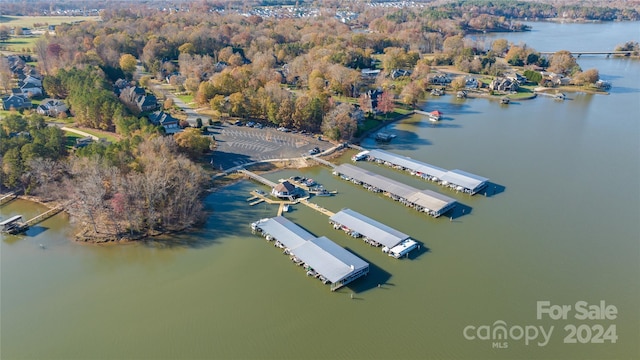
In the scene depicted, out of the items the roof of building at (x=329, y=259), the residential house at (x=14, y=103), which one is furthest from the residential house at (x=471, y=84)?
the residential house at (x=14, y=103)

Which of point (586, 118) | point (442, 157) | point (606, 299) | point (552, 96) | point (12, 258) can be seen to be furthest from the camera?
point (552, 96)

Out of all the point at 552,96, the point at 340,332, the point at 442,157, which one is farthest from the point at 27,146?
the point at 552,96

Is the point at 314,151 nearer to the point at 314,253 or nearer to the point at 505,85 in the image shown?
the point at 314,253

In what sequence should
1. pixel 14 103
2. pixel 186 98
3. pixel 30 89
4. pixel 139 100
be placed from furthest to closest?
1. pixel 186 98
2. pixel 30 89
3. pixel 139 100
4. pixel 14 103

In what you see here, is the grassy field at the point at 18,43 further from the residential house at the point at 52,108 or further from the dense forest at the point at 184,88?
the residential house at the point at 52,108

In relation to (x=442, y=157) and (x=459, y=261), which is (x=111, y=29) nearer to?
(x=442, y=157)

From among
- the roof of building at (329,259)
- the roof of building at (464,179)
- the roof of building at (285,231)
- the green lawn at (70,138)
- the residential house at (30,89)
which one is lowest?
the roof of building at (329,259)

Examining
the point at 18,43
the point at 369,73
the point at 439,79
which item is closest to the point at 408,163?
the point at 439,79

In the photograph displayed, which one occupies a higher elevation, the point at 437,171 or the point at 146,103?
the point at 146,103
